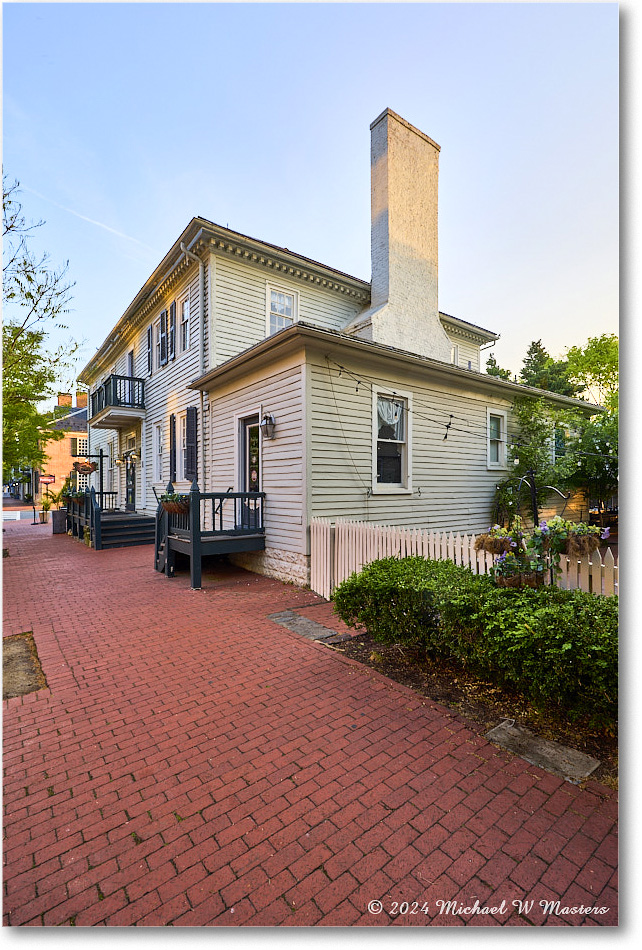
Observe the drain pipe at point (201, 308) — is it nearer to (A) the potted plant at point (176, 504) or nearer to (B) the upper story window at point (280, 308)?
(B) the upper story window at point (280, 308)

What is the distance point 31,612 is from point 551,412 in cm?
1265

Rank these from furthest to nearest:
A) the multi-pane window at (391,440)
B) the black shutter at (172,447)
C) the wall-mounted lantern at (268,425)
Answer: the black shutter at (172,447)
the multi-pane window at (391,440)
the wall-mounted lantern at (268,425)

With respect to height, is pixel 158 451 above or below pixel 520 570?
above

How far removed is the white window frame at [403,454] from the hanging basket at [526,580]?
448 cm

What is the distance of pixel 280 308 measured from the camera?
36.3 feet

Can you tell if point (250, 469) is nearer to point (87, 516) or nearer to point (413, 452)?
point (413, 452)

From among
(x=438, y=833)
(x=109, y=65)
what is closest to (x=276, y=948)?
(x=438, y=833)

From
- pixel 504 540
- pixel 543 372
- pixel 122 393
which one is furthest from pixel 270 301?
pixel 543 372

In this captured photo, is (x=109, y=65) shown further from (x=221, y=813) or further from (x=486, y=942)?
(x=486, y=942)

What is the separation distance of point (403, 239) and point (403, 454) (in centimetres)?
562

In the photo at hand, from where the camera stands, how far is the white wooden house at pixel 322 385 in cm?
717

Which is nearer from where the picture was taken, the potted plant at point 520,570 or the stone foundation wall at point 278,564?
the potted plant at point 520,570

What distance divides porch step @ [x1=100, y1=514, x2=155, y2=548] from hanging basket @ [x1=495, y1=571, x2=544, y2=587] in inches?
428

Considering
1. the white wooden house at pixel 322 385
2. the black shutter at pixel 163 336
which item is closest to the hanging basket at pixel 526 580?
the white wooden house at pixel 322 385
